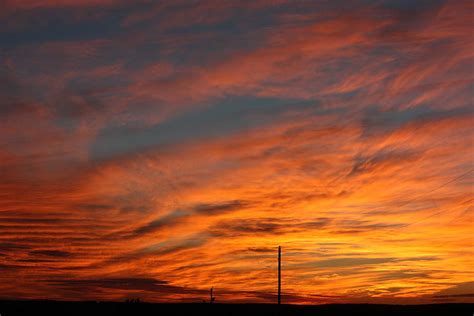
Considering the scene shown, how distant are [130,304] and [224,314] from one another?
1696cm

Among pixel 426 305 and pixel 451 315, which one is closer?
pixel 451 315

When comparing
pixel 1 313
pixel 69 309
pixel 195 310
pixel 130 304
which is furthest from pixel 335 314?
pixel 1 313

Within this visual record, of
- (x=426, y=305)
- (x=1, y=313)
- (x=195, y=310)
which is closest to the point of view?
(x=1, y=313)

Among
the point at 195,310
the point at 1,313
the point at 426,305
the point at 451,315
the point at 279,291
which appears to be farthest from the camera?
the point at 426,305

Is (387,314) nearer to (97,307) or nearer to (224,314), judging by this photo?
(224,314)

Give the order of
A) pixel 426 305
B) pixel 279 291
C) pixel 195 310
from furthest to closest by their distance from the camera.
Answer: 1. pixel 426 305
2. pixel 195 310
3. pixel 279 291

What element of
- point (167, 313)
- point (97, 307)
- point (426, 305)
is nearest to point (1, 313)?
point (97, 307)

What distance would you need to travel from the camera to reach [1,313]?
2881 inches

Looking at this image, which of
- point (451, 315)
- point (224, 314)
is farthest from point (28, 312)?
point (451, 315)

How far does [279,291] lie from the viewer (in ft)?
203

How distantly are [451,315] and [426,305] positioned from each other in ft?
98.9

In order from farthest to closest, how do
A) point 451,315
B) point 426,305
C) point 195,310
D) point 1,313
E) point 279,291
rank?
point 426,305
point 451,315
point 195,310
point 1,313
point 279,291

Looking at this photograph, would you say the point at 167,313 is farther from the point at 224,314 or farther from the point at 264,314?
the point at 264,314

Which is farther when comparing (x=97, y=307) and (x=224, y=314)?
(x=97, y=307)
